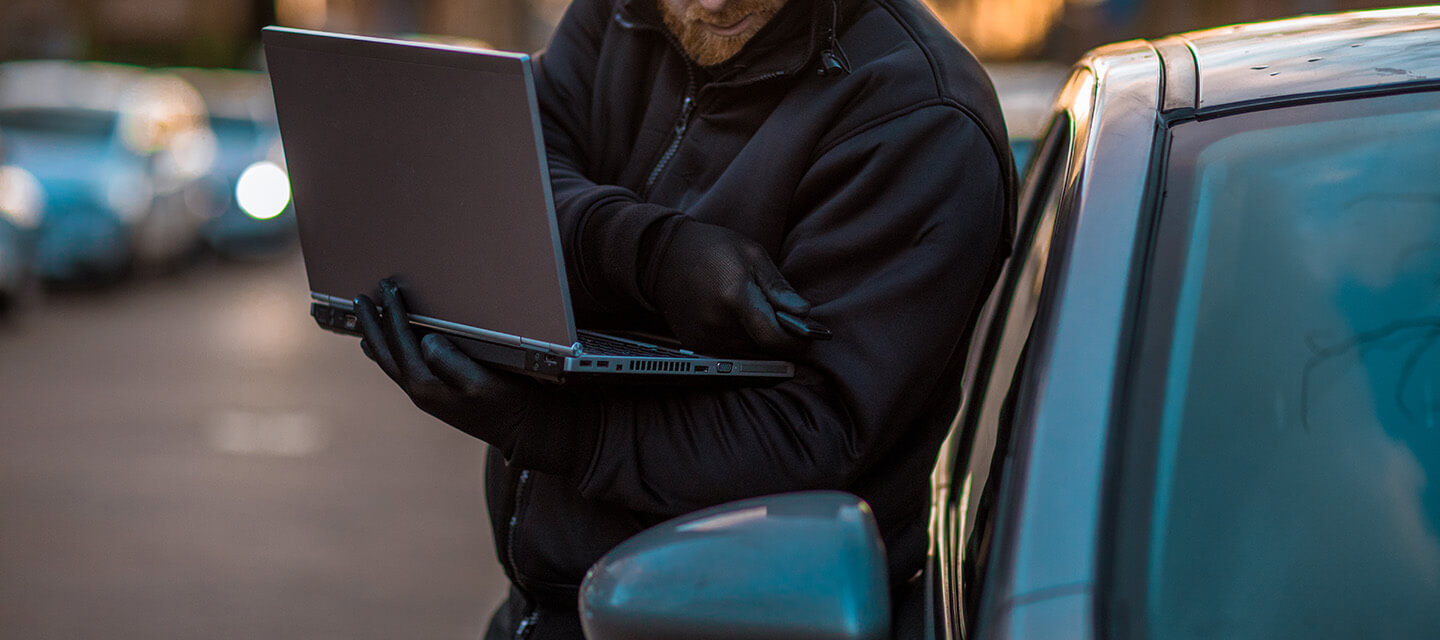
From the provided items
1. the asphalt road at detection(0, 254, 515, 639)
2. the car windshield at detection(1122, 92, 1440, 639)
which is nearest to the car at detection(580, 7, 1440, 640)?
the car windshield at detection(1122, 92, 1440, 639)

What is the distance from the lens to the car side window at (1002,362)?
5.27 feet

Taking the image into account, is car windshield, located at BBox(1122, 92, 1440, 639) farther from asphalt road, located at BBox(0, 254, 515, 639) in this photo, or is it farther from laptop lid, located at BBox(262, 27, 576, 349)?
asphalt road, located at BBox(0, 254, 515, 639)

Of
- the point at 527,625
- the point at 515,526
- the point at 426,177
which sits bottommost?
the point at 527,625

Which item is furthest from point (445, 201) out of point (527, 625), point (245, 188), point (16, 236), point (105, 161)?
point (245, 188)

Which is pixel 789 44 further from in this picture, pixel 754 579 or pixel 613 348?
pixel 754 579

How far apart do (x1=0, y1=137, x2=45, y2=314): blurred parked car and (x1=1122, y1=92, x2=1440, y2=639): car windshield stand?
1026 cm

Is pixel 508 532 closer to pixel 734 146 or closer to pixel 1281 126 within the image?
pixel 734 146

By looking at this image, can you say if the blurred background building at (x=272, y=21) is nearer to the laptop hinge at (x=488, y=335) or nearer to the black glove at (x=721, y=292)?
the black glove at (x=721, y=292)

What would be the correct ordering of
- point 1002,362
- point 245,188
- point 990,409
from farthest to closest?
point 245,188 → point 1002,362 → point 990,409

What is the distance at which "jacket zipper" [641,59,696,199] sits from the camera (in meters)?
2.07

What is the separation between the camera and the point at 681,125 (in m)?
2.08

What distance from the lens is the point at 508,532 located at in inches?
82.2

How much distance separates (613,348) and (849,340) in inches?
11.5

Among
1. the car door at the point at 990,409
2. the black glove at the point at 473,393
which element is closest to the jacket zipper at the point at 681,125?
the black glove at the point at 473,393
